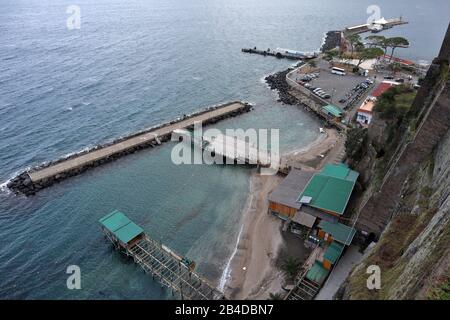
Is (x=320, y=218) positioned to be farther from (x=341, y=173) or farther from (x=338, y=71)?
(x=338, y=71)

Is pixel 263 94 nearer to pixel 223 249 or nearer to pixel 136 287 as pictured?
pixel 223 249

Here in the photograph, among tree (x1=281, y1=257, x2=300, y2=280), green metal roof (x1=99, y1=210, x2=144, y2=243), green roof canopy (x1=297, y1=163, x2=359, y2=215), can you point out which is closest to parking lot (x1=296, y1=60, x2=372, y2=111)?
green roof canopy (x1=297, y1=163, x2=359, y2=215)

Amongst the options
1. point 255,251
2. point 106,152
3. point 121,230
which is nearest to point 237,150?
point 255,251

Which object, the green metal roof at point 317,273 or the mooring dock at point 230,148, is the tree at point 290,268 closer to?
the green metal roof at point 317,273

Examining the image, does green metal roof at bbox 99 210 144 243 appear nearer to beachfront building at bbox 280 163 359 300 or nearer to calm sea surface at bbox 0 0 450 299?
calm sea surface at bbox 0 0 450 299
